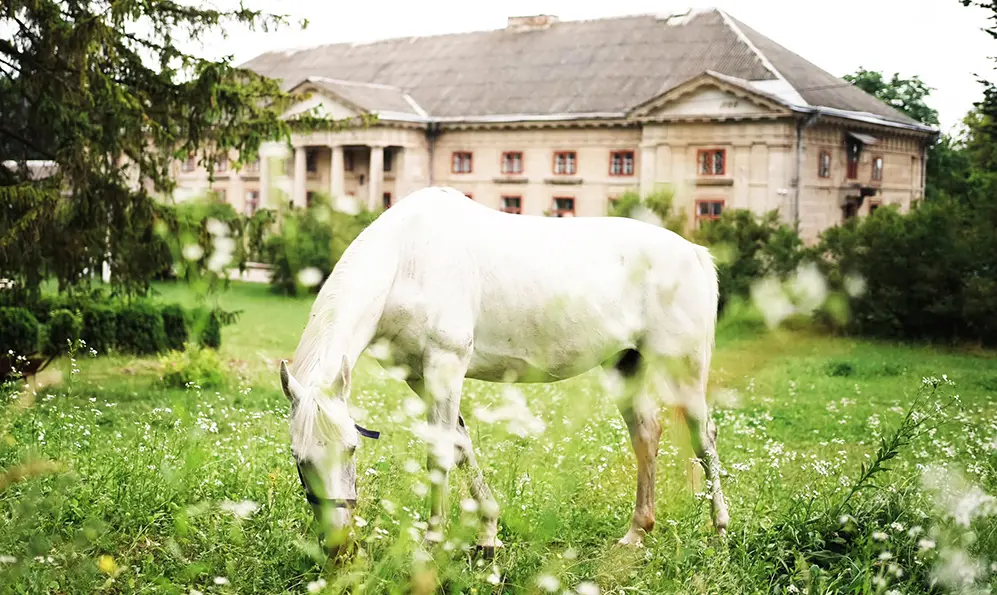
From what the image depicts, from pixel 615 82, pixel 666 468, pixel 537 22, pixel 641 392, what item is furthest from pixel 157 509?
pixel 537 22

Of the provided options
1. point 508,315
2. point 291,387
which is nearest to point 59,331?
point 508,315

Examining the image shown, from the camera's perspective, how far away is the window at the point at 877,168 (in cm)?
3891

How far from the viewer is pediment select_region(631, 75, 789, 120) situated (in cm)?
3522

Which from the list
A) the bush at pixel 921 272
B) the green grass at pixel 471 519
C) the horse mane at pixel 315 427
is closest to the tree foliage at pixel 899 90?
the bush at pixel 921 272

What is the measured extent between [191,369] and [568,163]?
28539 mm

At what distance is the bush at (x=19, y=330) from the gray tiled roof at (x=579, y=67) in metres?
27.4

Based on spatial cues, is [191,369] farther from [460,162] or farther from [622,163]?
[460,162]

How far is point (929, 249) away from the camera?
70.6 ft

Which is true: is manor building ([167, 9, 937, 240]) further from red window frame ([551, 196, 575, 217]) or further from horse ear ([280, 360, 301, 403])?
horse ear ([280, 360, 301, 403])

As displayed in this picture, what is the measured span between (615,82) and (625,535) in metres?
35.6

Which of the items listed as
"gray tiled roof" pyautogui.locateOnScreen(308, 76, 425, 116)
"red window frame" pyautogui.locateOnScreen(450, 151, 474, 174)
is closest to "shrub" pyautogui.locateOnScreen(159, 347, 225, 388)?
"gray tiled roof" pyautogui.locateOnScreen(308, 76, 425, 116)

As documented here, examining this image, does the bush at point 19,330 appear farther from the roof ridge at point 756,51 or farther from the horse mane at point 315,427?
the roof ridge at point 756,51

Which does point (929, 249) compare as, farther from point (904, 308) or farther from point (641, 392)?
point (641, 392)

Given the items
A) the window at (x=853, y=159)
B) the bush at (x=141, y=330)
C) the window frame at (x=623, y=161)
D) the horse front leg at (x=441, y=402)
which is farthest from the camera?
the window frame at (x=623, y=161)
